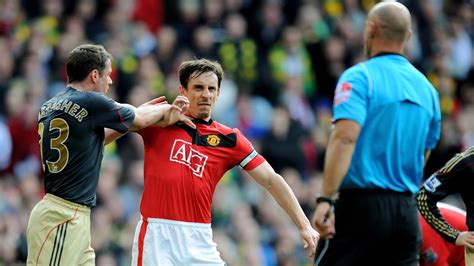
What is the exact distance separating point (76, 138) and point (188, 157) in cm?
92

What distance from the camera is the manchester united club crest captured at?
8455 millimetres

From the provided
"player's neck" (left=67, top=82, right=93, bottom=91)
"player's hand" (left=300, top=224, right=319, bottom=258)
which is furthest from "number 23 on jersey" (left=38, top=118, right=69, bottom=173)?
Result: "player's hand" (left=300, top=224, right=319, bottom=258)

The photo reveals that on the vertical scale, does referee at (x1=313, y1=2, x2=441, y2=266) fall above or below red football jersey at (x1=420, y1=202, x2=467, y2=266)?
above

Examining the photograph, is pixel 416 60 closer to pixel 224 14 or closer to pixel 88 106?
pixel 224 14

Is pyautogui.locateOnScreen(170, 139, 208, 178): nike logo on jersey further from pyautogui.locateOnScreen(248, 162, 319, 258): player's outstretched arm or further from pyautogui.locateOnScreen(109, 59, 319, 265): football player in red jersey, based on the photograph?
pyautogui.locateOnScreen(248, 162, 319, 258): player's outstretched arm

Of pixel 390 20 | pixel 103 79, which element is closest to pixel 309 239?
pixel 390 20

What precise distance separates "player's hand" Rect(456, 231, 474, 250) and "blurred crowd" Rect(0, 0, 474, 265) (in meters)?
6.04

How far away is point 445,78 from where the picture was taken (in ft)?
62.2

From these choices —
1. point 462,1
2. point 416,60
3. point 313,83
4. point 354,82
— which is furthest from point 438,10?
point 354,82

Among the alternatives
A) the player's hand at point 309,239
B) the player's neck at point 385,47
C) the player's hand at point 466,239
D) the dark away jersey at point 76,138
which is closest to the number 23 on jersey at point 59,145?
the dark away jersey at point 76,138

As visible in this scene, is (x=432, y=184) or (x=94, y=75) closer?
(x=94, y=75)

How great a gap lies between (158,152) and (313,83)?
1023cm

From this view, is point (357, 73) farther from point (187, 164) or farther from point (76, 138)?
point (76, 138)

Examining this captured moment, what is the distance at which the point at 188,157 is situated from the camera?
8.31 metres
